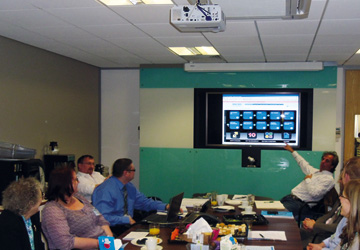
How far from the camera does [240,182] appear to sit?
7754mm

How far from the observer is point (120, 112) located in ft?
28.3

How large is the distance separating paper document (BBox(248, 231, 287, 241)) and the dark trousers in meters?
2.11

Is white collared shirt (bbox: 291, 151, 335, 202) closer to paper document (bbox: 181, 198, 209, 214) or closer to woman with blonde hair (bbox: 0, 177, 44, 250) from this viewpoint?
paper document (bbox: 181, 198, 209, 214)

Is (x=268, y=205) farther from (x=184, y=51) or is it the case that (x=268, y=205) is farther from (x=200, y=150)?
(x=200, y=150)

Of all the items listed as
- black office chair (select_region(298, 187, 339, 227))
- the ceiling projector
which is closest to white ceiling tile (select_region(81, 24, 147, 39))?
the ceiling projector

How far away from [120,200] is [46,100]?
8.73 ft

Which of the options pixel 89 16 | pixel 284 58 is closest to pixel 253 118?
pixel 284 58

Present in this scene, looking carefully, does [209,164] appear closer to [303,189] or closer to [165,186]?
[165,186]

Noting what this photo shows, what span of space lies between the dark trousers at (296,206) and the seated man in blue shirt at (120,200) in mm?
1999

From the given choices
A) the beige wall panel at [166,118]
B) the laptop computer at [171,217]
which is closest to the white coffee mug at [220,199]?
the laptop computer at [171,217]

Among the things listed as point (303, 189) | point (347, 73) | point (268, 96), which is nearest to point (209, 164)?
point (268, 96)

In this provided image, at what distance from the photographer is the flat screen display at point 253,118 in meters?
7.62

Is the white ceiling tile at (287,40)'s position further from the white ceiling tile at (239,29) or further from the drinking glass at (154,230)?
the drinking glass at (154,230)

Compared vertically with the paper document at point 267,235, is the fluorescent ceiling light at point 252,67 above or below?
above
